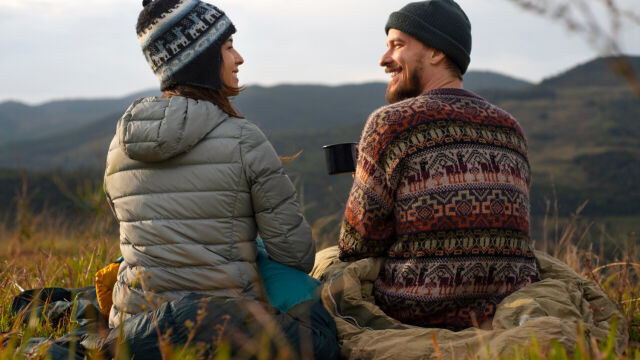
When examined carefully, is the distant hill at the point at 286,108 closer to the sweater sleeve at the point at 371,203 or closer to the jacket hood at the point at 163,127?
the sweater sleeve at the point at 371,203

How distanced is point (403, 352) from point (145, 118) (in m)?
1.32

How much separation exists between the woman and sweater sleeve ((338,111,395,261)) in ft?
0.72

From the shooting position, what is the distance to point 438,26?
2.50m

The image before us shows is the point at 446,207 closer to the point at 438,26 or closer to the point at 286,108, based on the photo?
the point at 438,26

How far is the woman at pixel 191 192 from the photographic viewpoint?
2096 mm

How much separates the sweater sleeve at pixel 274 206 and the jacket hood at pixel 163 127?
19 centimetres

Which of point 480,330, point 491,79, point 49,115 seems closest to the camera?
point 480,330

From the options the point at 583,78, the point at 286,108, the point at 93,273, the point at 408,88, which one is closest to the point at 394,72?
the point at 408,88

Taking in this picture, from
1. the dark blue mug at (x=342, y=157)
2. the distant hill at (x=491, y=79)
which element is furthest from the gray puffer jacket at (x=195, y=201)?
the distant hill at (x=491, y=79)

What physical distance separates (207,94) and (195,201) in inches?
20.9

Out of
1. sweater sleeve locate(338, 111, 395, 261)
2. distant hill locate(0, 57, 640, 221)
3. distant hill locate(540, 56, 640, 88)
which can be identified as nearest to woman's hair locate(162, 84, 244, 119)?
sweater sleeve locate(338, 111, 395, 261)

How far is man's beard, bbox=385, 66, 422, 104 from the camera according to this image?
257 centimetres

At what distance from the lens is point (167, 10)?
2270 millimetres

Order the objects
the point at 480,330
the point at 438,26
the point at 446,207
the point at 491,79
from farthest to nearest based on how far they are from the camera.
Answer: the point at 491,79
the point at 438,26
the point at 446,207
the point at 480,330
